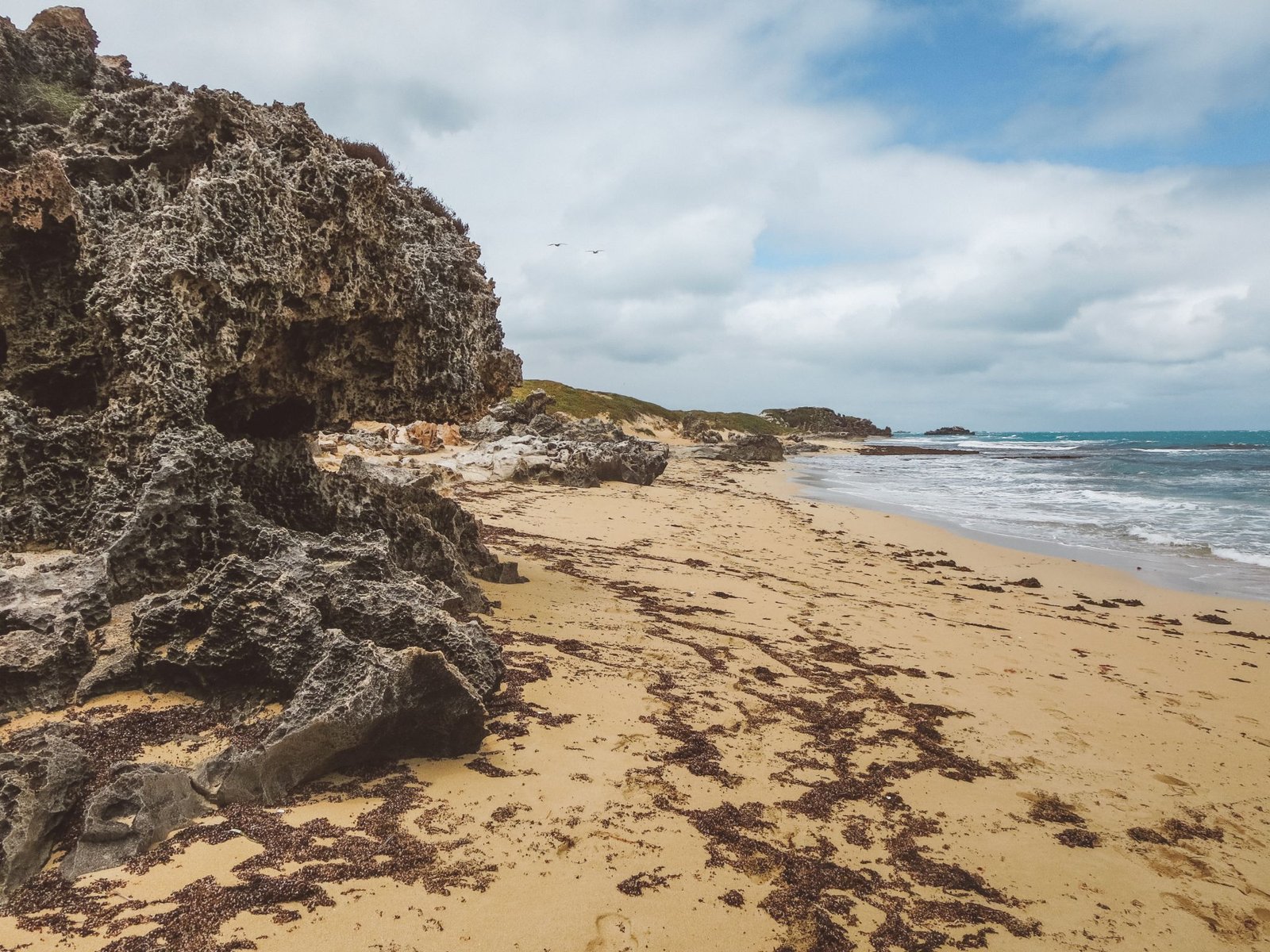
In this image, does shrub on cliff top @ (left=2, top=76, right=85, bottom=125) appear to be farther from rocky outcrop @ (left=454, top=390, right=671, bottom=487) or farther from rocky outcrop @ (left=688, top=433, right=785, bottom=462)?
rocky outcrop @ (left=688, top=433, right=785, bottom=462)

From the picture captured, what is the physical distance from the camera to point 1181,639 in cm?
868

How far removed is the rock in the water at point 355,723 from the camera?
3.28 meters

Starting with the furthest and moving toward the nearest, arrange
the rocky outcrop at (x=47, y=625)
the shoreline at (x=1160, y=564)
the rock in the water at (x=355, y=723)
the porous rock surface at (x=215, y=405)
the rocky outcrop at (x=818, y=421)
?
the rocky outcrop at (x=818, y=421), the shoreline at (x=1160, y=564), the porous rock surface at (x=215, y=405), the rocky outcrop at (x=47, y=625), the rock in the water at (x=355, y=723)

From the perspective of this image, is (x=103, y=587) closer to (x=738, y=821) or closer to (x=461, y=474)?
(x=738, y=821)

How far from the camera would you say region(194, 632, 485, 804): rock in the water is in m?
3.28

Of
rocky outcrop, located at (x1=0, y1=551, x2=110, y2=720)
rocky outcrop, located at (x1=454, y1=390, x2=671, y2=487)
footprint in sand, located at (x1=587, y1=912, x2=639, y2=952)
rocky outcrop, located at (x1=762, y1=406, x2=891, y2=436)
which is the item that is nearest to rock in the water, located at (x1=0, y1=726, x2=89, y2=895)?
rocky outcrop, located at (x1=0, y1=551, x2=110, y2=720)

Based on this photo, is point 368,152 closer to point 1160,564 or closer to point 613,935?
point 613,935

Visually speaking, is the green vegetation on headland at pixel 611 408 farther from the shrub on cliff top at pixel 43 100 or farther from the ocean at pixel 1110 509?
the shrub on cliff top at pixel 43 100

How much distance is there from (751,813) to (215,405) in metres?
4.93

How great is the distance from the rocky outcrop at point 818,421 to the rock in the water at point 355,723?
3822 inches

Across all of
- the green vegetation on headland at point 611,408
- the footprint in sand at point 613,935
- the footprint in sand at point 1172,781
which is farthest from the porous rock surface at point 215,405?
the green vegetation on headland at point 611,408

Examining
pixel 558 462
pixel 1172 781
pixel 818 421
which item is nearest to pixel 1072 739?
pixel 1172 781

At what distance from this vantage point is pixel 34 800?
2.76 m

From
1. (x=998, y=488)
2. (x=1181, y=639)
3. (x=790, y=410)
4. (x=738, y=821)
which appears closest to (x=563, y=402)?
(x=998, y=488)
